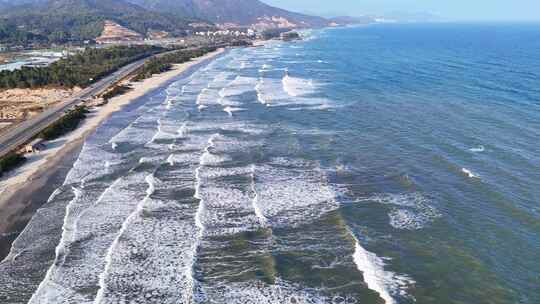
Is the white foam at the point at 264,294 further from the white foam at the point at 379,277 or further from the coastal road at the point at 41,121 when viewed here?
the coastal road at the point at 41,121

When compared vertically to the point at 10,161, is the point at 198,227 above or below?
below

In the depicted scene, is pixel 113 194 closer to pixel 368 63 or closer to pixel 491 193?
pixel 491 193

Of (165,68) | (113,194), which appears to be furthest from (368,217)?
(165,68)

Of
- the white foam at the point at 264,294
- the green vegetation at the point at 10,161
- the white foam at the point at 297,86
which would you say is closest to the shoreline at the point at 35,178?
the green vegetation at the point at 10,161

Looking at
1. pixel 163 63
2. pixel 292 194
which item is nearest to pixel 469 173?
pixel 292 194

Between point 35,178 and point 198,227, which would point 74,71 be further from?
point 198,227

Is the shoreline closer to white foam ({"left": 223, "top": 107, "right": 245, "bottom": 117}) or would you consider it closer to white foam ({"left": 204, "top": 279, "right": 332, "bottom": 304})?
white foam ({"left": 204, "top": 279, "right": 332, "bottom": 304})

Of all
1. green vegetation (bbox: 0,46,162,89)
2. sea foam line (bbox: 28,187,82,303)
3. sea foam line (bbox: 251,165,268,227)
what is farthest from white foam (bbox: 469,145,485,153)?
green vegetation (bbox: 0,46,162,89)
